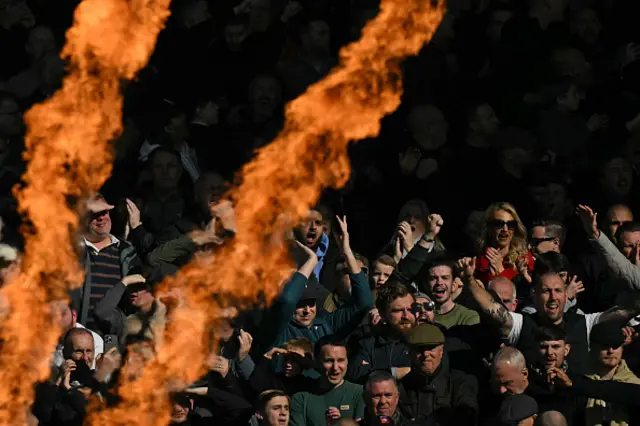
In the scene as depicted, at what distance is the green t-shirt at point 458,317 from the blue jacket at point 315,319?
32.2 inches

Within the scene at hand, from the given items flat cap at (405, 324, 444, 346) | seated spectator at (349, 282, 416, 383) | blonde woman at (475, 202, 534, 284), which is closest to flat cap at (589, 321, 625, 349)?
blonde woman at (475, 202, 534, 284)

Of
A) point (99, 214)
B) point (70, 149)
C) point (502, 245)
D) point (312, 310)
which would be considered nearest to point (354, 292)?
point (312, 310)

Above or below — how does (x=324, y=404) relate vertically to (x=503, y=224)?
below

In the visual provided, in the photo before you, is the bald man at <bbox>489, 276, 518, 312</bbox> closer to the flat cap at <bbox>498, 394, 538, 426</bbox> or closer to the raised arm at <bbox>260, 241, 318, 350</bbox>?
the flat cap at <bbox>498, 394, 538, 426</bbox>

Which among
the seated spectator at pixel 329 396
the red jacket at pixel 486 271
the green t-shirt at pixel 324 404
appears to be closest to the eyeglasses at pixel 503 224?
the red jacket at pixel 486 271

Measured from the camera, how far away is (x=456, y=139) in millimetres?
21672

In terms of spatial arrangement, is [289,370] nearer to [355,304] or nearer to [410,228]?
[355,304]

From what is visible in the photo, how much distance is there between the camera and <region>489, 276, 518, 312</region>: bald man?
19.1 metres

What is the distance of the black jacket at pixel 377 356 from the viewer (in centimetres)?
1866

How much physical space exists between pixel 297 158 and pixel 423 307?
2.00m

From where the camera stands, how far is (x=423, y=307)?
18859mm

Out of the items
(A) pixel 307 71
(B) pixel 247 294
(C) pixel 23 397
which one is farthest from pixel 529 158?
(C) pixel 23 397

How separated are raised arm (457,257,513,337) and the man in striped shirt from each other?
11.2ft

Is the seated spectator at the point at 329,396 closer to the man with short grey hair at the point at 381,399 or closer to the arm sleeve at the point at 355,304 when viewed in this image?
the man with short grey hair at the point at 381,399
